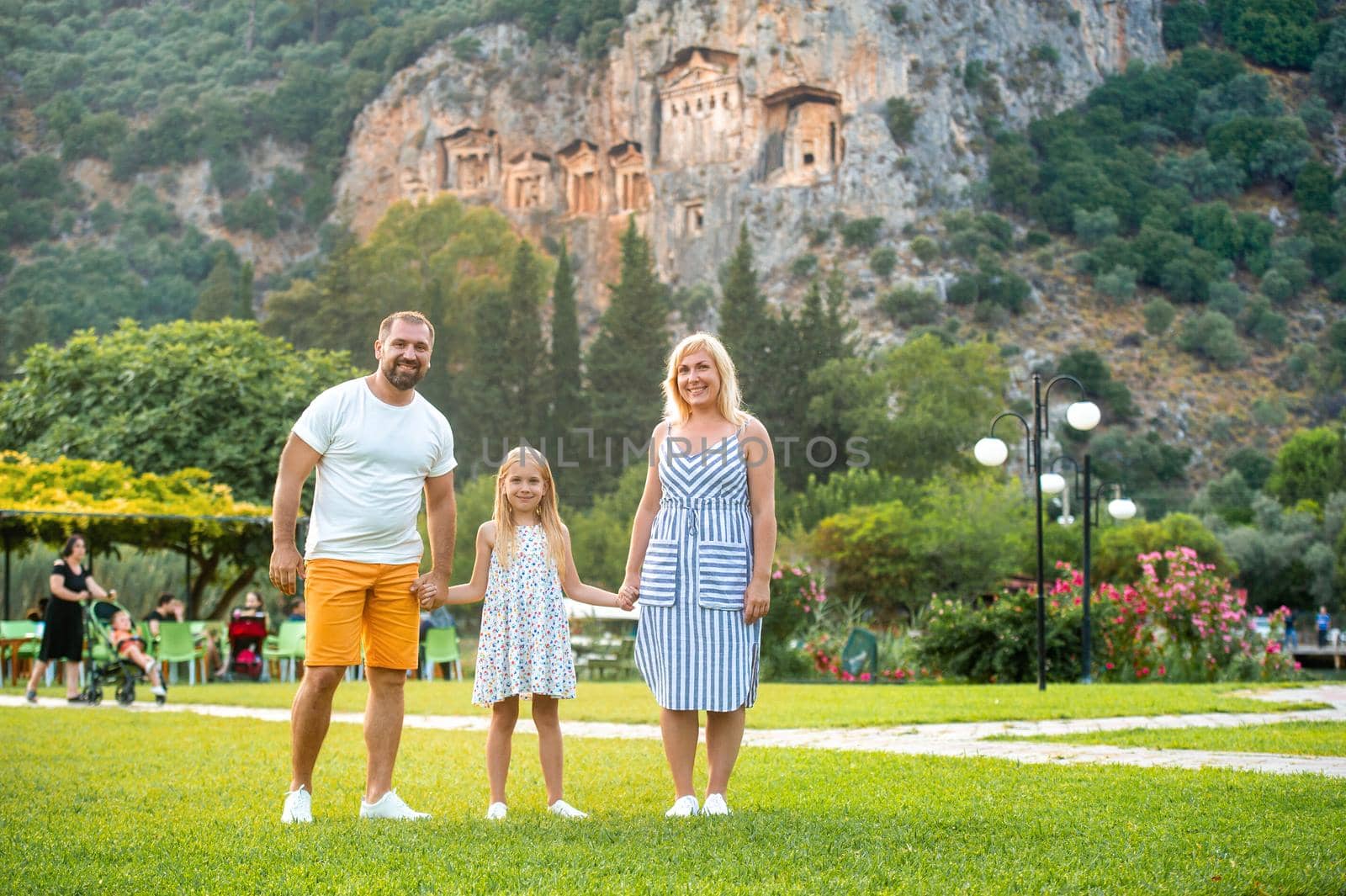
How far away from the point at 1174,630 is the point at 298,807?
1315 centimetres

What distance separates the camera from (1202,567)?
16.6 meters

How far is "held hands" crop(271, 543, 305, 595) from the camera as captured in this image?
4.93 metres

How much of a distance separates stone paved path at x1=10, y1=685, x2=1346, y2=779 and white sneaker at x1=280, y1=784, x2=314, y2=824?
3.24 meters

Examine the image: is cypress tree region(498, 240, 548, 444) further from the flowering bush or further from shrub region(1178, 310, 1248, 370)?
the flowering bush

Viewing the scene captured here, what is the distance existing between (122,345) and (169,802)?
81.6 ft

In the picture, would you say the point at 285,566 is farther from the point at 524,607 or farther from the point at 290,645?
the point at 290,645

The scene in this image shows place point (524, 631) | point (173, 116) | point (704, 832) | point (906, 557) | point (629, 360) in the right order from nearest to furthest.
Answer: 1. point (704, 832)
2. point (524, 631)
3. point (906, 557)
4. point (629, 360)
5. point (173, 116)

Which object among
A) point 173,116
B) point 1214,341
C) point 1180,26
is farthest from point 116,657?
point 1180,26

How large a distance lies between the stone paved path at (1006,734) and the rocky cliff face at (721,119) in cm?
6055

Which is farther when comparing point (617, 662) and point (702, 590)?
point (617, 662)

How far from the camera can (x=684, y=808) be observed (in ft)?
16.2

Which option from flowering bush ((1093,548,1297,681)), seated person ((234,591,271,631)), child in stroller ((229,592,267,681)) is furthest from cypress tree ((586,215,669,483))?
flowering bush ((1093,548,1297,681))

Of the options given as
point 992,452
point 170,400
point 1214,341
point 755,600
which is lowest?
point 755,600

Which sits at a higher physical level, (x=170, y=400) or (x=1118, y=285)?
(x=1118, y=285)
